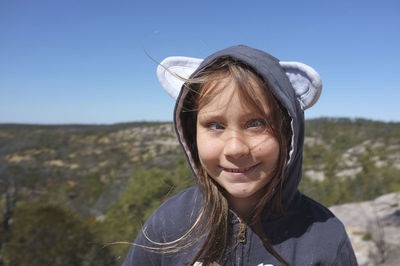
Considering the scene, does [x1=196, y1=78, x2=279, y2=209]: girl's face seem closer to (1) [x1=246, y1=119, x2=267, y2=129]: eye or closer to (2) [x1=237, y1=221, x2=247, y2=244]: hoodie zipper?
(1) [x1=246, y1=119, x2=267, y2=129]: eye

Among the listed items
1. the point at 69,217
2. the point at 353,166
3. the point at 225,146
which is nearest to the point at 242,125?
the point at 225,146

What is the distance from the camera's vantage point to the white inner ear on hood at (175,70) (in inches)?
57.6

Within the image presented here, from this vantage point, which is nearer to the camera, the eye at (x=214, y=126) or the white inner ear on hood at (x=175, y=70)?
the eye at (x=214, y=126)

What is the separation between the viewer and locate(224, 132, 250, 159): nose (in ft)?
3.77

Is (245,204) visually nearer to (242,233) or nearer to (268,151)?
(242,233)

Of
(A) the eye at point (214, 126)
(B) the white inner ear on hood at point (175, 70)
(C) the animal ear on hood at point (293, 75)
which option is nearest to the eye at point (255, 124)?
(A) the eye at point (214, 126)

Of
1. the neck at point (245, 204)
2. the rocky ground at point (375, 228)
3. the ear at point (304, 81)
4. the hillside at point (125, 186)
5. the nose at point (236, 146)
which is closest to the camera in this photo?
the nose at point (236, 146)

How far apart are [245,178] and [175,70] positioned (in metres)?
0.61

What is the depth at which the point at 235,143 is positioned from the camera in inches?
45.6

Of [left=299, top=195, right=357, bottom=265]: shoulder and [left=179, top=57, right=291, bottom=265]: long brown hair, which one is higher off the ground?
[left=179, top=57, right=291, bottom=265]: long brown hair

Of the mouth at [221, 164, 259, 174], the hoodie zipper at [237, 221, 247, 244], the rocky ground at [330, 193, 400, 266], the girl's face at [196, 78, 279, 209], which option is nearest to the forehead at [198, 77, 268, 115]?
the girl's face at [196, 78, 279, 209]

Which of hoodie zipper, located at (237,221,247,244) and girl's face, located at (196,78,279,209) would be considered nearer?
girl's face, located at (196,78,279,209)

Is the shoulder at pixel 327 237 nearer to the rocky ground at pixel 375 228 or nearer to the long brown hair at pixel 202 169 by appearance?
the long brown hair at pixel 202 169

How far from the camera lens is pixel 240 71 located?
3.94 ft
